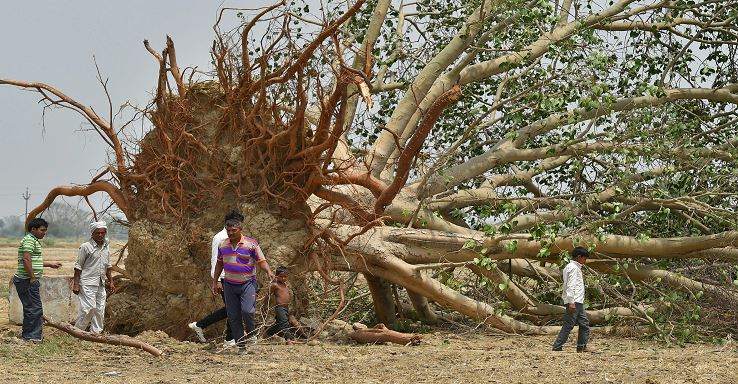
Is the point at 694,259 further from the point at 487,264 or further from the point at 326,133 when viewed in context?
the point at 326,133

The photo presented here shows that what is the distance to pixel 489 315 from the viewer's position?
10922 mm

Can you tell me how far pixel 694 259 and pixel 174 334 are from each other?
555 cm

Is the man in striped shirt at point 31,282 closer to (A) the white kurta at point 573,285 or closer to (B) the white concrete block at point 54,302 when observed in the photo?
(B) the white concrete block at point 54,302

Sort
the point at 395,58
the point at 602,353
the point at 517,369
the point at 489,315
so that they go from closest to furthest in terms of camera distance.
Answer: the point at 517,369 < the point at 602,353 < the point at 489,315 < the point at 395,58

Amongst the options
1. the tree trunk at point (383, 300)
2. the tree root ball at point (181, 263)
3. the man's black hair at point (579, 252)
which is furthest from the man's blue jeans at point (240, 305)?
the man's black hair at point (579, 252)

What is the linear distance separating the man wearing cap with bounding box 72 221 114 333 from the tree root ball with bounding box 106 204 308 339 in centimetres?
52

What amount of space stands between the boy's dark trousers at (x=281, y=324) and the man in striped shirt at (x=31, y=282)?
215 cm

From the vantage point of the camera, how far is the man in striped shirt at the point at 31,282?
9.78 meters

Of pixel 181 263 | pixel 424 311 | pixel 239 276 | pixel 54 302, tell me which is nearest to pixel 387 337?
pixel 239 276

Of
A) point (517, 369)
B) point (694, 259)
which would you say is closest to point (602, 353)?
point (517, 369)

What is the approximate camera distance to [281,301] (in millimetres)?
10164

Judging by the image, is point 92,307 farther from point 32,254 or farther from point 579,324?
point 579,324

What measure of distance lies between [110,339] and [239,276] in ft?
4.20

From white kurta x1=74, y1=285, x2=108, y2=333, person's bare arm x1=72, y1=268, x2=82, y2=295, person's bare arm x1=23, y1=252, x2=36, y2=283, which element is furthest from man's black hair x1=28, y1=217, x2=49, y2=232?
white kurta x1=74, y1=285, x2=108, y2=333
